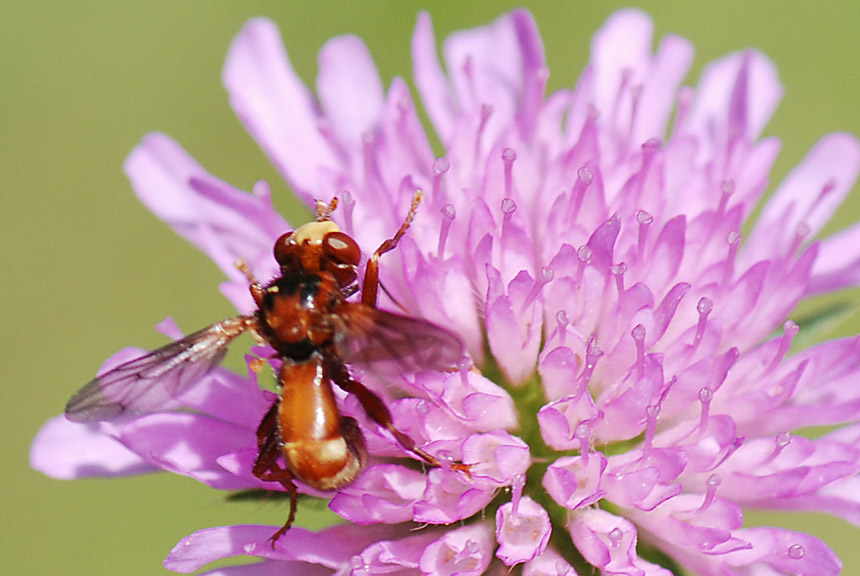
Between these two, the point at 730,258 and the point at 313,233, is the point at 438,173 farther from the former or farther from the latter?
the point at 730,258

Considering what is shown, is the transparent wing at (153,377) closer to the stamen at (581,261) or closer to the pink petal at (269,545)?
the pink petal at (269,545)

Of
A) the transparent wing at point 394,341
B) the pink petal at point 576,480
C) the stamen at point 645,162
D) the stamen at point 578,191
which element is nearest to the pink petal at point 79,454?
the transparent wing at point 394,341

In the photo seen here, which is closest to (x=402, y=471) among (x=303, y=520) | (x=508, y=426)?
(x=508, y=426)

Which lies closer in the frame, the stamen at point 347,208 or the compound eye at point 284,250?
the compound eye at point 284,250

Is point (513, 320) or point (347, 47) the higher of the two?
point (347, 47)

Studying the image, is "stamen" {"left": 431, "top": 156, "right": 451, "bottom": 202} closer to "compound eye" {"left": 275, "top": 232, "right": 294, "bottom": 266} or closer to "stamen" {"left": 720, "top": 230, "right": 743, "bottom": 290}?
"compound eye" {"left": 275, "top": 232, "right": 294, "bottom": 266}

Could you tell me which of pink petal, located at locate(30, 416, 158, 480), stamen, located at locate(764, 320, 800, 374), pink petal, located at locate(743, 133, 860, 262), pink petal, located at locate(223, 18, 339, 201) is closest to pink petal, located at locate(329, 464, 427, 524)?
pink petal, located at locate(30, 416, 158, 480)

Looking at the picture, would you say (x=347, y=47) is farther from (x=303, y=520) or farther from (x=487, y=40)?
(x=303, y=520)
